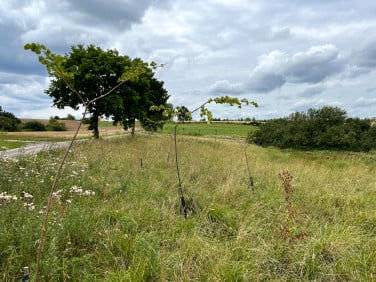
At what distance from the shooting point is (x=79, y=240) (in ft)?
12.2

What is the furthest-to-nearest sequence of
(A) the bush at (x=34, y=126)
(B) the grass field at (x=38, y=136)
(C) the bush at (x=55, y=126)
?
(C) the bush at (x=55, y=126), (A) the bush at (x=34, y=126), (B) the grass field at (x=38, y=136)

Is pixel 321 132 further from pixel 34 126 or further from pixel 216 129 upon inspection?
pixel 34 126

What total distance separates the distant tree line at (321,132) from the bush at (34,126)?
46009mm

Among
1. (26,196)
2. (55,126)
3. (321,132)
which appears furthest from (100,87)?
A: (55,126)

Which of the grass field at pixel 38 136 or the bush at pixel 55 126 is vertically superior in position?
the bush at pixel 55 126

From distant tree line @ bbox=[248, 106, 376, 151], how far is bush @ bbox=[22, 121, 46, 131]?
151ft

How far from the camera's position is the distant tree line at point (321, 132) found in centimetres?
3459

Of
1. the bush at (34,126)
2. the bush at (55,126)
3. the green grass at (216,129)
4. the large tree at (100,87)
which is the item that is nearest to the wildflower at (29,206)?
the large tree at (100,87)

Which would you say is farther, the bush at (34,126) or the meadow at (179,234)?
the bush at (34,126)

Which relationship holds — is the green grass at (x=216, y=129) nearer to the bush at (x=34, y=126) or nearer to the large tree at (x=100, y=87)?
the large tree at (x=100, y=87)

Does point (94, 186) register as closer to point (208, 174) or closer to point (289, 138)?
point (208, 174)

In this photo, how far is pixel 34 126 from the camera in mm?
62500

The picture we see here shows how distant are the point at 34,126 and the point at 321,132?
54692 millimetres

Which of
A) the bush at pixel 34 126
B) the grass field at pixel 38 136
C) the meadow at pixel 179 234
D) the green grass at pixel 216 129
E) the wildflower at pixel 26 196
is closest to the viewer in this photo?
the meadow at pixel 179 234
